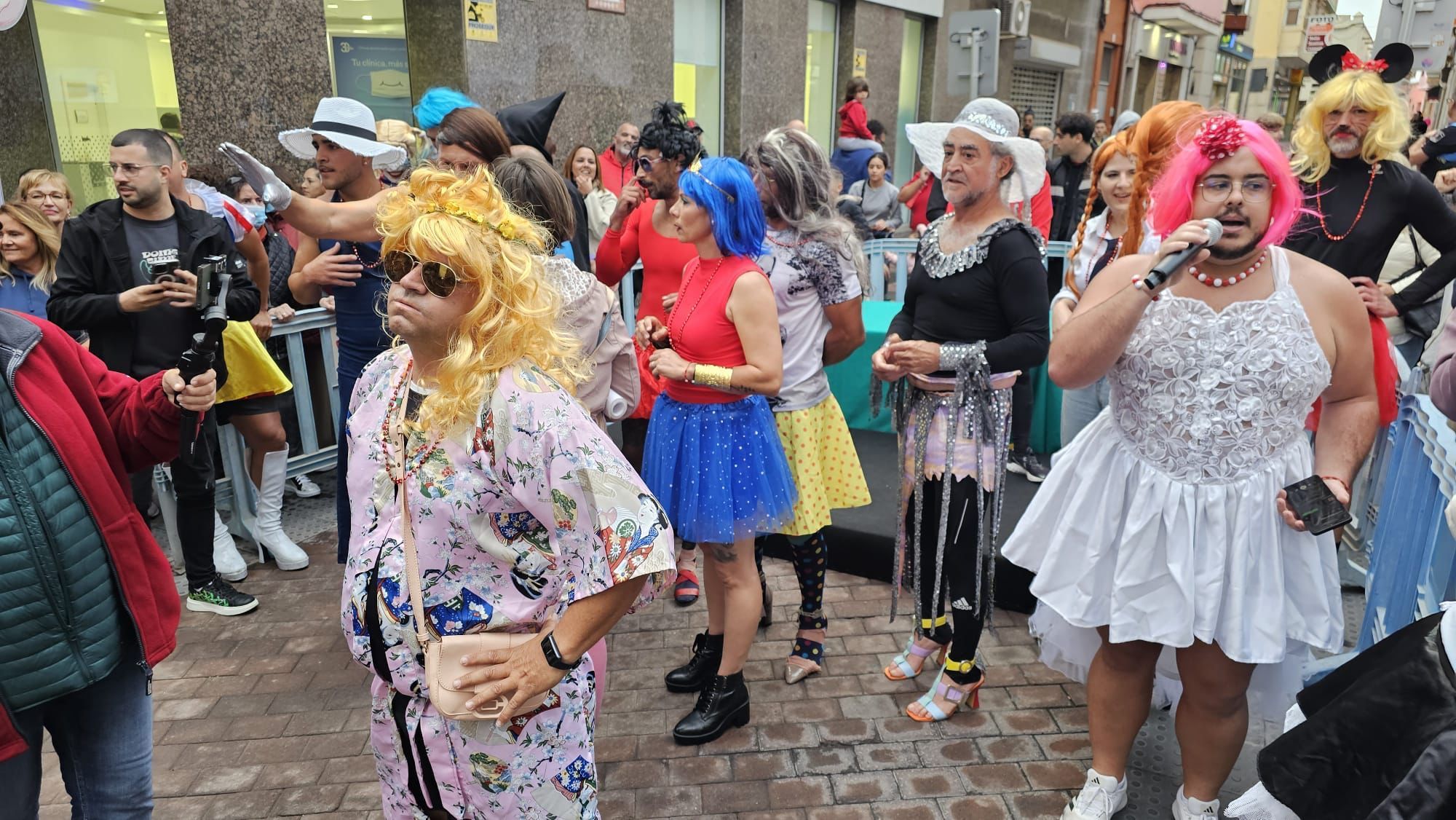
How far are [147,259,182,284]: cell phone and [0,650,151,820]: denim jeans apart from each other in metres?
1.14

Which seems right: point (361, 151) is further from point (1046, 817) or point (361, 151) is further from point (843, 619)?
point (1046, 817)

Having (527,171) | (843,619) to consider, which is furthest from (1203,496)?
(527,171)

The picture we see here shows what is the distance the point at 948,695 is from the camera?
129 inches

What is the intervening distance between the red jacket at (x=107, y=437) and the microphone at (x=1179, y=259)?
2229 mm

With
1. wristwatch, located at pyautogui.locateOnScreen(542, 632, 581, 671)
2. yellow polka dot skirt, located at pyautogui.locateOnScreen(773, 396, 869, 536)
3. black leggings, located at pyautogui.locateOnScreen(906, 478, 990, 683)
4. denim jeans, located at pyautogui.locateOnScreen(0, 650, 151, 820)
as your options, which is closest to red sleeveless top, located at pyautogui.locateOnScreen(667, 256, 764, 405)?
yellow polka dot skirt, located at pyautogui.locateOnScreen(773, 396, 869, 536)

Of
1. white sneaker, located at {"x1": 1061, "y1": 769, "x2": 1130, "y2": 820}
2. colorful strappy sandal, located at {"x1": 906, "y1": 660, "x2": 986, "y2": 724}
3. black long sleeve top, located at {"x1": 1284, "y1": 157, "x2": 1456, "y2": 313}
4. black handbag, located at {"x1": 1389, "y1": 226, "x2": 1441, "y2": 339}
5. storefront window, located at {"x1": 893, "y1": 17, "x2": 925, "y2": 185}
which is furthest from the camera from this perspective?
storefront window, located at {"x1": 893, "y1": 17, "x2": 925, "y2": 185}

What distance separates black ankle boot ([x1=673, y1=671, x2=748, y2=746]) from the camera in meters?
3.14

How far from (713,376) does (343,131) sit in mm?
1773

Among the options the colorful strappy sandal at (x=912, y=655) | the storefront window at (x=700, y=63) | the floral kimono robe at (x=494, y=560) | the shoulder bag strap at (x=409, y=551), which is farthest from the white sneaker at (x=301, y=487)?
the storefront window at (x=700, y=63)

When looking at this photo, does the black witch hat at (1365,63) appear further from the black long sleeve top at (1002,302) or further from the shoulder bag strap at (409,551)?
the shoulder bag strap at (409,551)

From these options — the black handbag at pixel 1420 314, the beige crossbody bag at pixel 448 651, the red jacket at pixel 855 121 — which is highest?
the red jacket at pixel 855 121

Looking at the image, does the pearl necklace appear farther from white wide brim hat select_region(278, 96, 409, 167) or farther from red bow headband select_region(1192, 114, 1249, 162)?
white wide brim hat select_region(278, 96, 409, 167)

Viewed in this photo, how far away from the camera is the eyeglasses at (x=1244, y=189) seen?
219 centimetres

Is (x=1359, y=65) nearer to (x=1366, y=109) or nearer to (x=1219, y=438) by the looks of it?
(x=1366, y=109)
